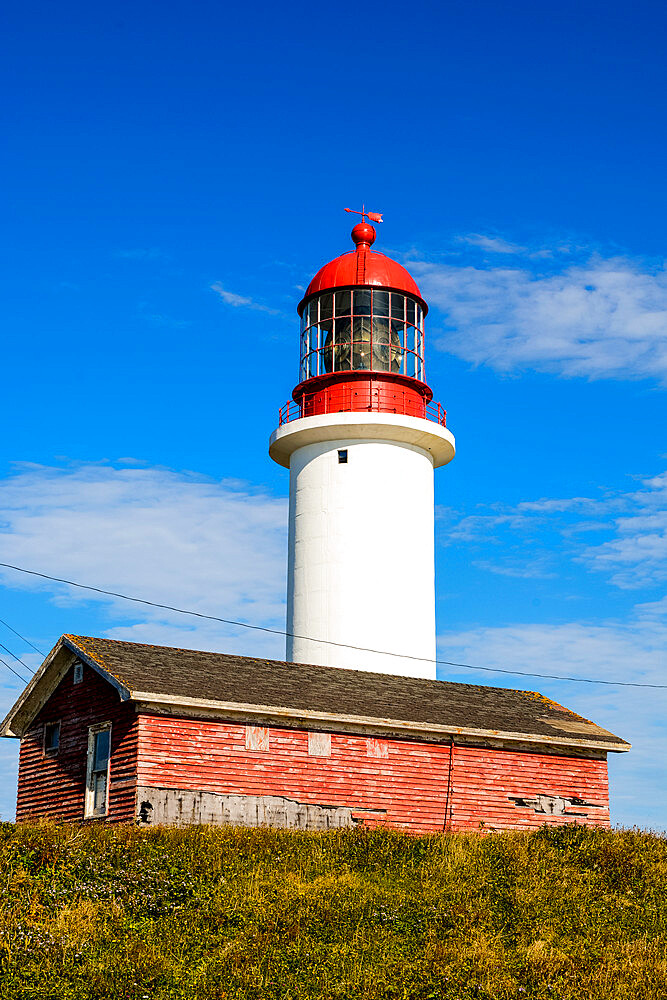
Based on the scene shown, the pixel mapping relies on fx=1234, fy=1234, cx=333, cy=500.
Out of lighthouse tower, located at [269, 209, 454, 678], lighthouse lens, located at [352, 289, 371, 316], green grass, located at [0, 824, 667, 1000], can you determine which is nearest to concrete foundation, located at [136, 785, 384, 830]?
green grass, located at [0, 824, 667, 1000]

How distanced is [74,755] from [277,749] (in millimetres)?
4019

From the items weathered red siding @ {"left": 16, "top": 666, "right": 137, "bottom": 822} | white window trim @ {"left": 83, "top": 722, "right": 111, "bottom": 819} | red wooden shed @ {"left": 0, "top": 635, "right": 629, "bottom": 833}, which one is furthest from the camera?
white window trim @ {"left": 83, "top": 722, "right": 111, "bottom": 819}

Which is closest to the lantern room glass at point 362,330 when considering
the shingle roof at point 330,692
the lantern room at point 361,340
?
the lantern room at point 361,340

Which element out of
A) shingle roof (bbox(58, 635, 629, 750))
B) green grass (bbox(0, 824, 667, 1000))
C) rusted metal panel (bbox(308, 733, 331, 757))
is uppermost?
shingle roof (bbox(58, 635, 629, 750))

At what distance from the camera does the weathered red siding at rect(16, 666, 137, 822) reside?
21.8 metres

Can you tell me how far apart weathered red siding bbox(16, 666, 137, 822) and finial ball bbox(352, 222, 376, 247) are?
15.4m

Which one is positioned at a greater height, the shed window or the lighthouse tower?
the lighthouse tower

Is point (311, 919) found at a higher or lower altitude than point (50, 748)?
lower

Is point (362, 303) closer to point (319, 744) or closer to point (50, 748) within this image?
point (319, 744)

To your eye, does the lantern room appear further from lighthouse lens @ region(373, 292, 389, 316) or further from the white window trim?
the white window trim

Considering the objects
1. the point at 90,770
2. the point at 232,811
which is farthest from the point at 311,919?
the point at 90,770

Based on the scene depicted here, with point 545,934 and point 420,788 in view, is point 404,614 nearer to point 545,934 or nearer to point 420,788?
point 420,788

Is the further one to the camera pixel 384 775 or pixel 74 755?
pixel 384 775

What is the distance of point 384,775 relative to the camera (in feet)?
79.4
